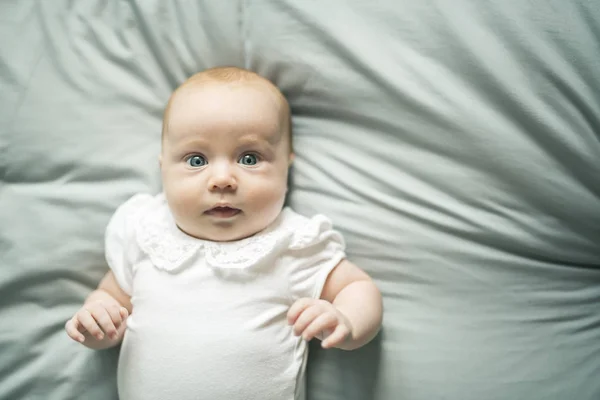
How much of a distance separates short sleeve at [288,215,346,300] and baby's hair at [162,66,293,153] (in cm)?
15

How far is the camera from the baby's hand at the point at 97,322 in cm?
71

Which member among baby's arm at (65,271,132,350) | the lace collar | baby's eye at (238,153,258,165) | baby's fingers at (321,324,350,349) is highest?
baby's eye at (238,153,258,165)

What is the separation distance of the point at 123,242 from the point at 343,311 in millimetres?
359

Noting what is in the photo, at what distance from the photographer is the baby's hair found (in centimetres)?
81

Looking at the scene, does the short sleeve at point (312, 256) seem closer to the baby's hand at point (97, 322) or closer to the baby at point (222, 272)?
the baby at point (222, 272)

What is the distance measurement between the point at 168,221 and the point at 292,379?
1.00 ft

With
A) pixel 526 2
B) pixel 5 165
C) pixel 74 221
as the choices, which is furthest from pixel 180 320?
pixel 526 2

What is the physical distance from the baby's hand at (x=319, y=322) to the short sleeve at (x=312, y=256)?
88 mm

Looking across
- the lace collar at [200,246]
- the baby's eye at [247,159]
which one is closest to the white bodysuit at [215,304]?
the lace collar at [200,246]

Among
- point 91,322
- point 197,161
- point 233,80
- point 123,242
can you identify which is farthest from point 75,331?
point 233,80

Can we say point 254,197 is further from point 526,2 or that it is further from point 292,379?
point 526,2

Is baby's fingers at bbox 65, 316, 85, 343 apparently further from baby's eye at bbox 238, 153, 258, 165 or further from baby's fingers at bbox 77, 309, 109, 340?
baby's eye at bbox 238, 153, 258, 165

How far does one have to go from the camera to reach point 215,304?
0.74 metres

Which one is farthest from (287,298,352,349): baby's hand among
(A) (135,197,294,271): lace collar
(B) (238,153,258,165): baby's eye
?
(B) (238,153,258,165): baby's eye
